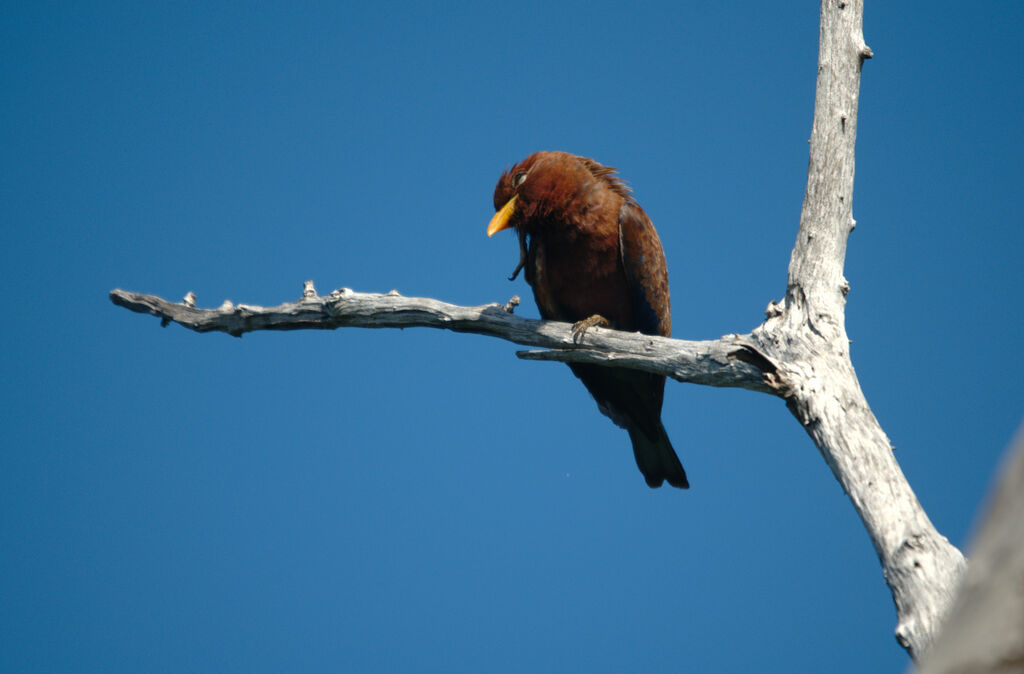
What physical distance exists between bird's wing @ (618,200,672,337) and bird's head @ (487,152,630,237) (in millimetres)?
210

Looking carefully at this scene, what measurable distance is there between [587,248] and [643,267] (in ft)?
1.06

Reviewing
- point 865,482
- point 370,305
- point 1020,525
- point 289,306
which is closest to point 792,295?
point 865,482

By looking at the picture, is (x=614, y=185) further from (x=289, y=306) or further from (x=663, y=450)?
(x=289, y=306)

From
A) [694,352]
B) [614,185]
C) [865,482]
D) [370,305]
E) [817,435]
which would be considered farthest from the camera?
[614,185]

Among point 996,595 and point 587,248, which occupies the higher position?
point 587,248

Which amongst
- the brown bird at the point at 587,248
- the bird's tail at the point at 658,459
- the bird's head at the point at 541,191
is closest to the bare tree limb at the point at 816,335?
the brown bird at the point at 587,248

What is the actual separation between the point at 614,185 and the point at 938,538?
2614 millimetres

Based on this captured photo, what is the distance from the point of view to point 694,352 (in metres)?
3.69

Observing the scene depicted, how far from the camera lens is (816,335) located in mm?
3561

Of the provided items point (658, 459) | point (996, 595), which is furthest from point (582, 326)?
point (996, 595)

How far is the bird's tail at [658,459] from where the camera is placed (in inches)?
190

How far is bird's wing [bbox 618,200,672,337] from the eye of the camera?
437cm

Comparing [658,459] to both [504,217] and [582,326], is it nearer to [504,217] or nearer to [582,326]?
[582,326]

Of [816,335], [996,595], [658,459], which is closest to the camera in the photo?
[996,595]
